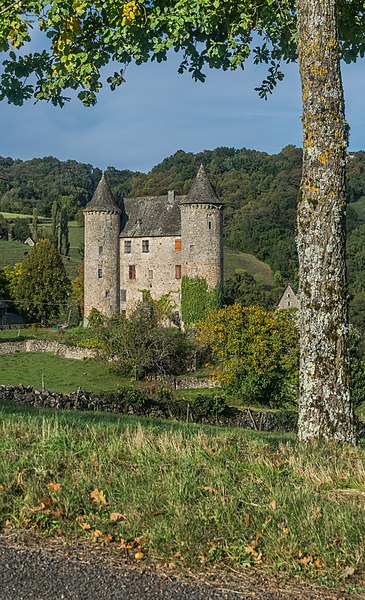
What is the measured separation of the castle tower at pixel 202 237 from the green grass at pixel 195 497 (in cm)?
4865

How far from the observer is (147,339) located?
46344mm

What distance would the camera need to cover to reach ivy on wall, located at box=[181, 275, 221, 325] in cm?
5447

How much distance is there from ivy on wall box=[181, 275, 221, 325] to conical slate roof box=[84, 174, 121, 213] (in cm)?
1073

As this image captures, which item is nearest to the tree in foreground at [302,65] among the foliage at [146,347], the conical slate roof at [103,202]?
the foliage at [146,347]

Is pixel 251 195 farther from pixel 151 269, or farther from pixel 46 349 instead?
pixel 46 349

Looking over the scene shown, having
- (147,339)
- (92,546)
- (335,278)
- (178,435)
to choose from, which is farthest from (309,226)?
(147,339)

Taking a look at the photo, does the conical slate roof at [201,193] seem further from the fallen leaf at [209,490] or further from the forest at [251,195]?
the fallen leaf at [209,490]

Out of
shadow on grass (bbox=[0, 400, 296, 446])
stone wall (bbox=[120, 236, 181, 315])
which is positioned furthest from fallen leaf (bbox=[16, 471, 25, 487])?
stone wall (bbox=[120, 236, 181, 315])

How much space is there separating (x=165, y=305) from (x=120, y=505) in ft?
174

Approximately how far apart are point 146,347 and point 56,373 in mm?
6244

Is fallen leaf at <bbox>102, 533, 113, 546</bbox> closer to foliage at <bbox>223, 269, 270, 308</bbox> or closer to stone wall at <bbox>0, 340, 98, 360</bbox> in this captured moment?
stone wall at <bbox>0, 340, 98, 360</bbox>

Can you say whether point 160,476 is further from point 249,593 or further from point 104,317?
point 104,317

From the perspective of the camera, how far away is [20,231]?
386ft

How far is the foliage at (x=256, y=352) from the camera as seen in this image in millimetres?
37969
